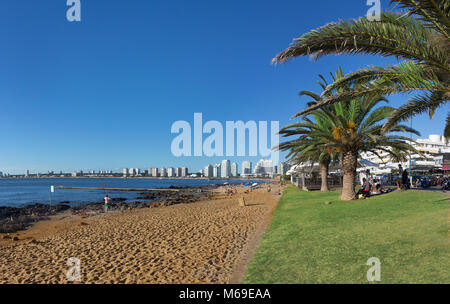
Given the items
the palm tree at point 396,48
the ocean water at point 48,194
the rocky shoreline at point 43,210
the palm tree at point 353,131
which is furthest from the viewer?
the ocean water at point 48,194

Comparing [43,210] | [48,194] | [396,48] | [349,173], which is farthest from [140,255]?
[48,194]

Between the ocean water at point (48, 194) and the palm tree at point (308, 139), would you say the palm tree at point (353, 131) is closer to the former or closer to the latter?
the palm tree at point (308, 139)

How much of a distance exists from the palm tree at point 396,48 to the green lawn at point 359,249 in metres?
3.27

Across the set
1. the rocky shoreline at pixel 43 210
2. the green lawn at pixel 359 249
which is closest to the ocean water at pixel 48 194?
the rocky shoreline at pixel 43 210

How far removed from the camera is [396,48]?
5402 mm

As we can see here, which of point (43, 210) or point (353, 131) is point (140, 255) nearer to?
point (353, 131)

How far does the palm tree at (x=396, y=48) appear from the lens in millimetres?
5258

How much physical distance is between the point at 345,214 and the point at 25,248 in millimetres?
12702

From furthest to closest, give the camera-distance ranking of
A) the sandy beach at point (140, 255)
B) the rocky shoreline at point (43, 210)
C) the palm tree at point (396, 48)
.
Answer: the rocky shoreline at point (43, 210) < the sandy beach at point (140, 255) < the palm tree at point (396, 48)
